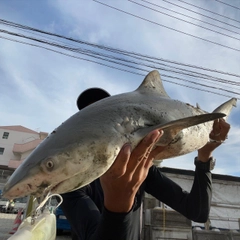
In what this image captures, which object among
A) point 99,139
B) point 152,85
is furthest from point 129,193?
point 152,85

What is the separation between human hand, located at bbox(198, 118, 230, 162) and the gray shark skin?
0.64 feet

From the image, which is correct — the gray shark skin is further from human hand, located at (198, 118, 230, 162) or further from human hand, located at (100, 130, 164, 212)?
human hand, located at (198, 118, 230, 162)

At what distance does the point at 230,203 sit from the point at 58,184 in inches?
329

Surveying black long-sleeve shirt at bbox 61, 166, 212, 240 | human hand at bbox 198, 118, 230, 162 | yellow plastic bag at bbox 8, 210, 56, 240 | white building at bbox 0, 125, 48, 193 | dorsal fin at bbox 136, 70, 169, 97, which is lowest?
yellow plastic bag at bbox 8, 210, 56, 240

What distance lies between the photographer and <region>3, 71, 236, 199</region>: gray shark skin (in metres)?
1.36

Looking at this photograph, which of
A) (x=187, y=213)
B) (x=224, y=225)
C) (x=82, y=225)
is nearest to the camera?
(x=82, y=225)

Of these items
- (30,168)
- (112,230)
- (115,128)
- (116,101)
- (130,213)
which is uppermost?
(116,101)

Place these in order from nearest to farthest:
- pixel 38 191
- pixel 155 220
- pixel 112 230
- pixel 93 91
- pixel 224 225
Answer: pixel 38 191
pixel 112 230
pixel 93 91
pixel 155 220
pixel 224 225

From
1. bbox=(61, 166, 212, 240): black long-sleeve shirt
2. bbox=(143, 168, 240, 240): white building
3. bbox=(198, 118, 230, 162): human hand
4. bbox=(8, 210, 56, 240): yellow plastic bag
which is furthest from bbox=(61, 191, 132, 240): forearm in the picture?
bbox=(143, 168, 240, 240): white building

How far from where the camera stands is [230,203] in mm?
8320

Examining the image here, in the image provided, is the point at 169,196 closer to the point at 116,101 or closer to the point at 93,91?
the point at 116,101

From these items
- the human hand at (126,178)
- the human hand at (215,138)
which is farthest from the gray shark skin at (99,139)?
the human hand at (215,138)

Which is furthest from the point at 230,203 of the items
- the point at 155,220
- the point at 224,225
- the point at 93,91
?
the point at 93,91

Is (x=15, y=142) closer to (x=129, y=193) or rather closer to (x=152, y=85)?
(x=152, y=85)
